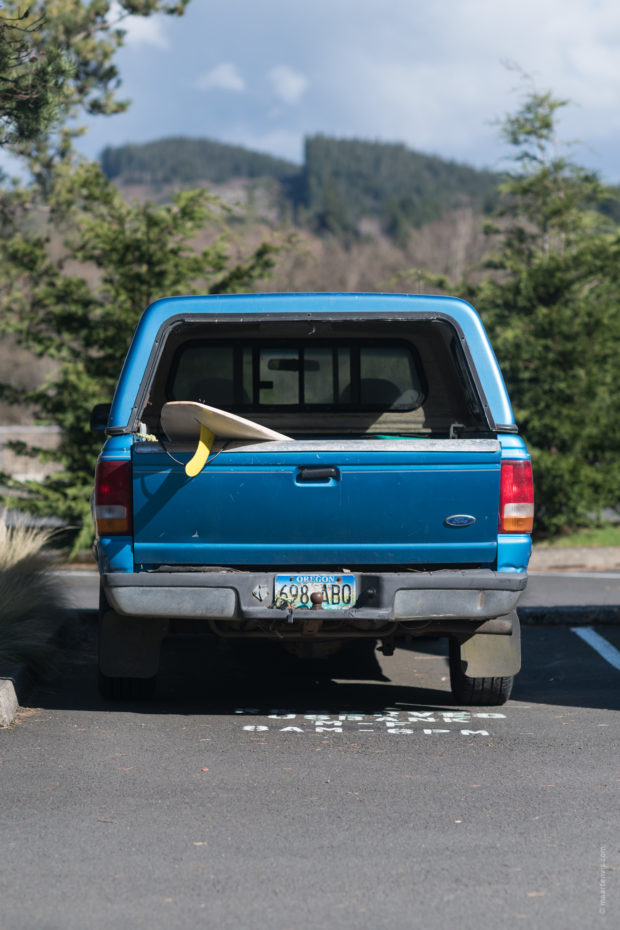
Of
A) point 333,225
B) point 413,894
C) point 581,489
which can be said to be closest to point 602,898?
point 413,894

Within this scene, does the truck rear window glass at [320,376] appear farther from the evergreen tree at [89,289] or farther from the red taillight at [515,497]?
the evergreen tree at [89,289]

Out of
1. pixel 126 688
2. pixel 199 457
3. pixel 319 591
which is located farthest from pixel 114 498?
pixel 126 688

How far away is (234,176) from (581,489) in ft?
591

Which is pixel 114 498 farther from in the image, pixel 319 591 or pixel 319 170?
pixel 319 170

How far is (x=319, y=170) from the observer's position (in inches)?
6624

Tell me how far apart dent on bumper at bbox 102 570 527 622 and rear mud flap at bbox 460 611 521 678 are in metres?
0.54

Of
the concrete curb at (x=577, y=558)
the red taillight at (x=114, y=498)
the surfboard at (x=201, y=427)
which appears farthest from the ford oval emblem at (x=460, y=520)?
the concrete curb at (x=577, y=558)

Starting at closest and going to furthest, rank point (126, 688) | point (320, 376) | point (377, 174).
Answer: point (126, 688), point (320, 376), point (377, 174)

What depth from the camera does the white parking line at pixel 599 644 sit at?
8602 mm

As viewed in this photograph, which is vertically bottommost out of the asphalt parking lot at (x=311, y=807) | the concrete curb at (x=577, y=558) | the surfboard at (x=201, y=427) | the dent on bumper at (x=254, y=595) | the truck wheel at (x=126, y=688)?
the concrete curb at (x=577, y=558)

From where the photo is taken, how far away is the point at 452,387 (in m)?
7.91

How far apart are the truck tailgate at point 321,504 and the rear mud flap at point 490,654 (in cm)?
64

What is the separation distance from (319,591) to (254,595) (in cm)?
32

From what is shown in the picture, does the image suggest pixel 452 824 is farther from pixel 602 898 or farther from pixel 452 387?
pixel 452 387
